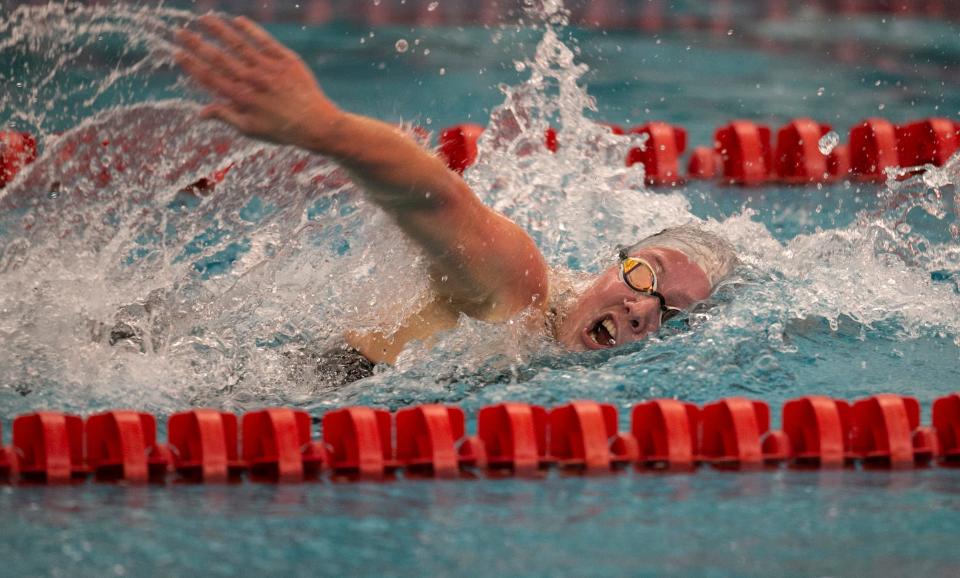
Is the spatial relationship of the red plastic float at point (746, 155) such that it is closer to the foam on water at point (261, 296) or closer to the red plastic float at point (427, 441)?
the foam on water at point (261, 296)

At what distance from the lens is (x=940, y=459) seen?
2371mm

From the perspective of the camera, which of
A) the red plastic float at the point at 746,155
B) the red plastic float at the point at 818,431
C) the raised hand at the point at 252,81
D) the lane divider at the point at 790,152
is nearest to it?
the raised hand at the point at 252,81

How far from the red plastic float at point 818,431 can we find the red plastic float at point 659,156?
8.44ft

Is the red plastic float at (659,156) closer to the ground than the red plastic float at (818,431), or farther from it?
farther from it

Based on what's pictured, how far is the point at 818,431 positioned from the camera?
7.72ft

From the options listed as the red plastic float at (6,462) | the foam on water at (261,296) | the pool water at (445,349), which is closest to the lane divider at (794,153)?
the pool water at (445,349)

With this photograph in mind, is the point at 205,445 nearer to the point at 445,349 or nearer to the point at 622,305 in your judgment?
the point at 445,349

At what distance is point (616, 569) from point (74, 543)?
30.8 inches

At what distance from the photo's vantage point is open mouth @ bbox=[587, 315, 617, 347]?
2.73m

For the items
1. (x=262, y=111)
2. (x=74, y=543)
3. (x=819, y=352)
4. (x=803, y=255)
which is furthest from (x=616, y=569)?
(x=803, y=255)

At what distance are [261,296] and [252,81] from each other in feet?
3.66

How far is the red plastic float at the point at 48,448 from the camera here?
2100 millimetres

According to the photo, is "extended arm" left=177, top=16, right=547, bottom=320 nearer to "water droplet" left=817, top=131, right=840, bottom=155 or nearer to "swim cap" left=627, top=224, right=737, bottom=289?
"swim cap" left=627, top=224, right=737, bottom=289

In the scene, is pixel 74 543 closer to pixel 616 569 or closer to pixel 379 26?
pixel 616 569
